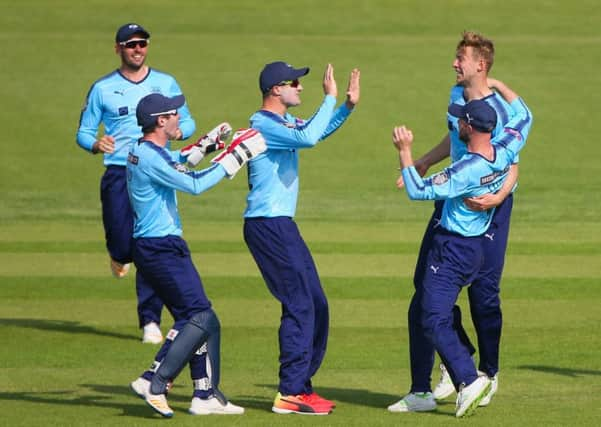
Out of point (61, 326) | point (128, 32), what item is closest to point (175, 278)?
point (128, 32)

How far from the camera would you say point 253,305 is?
43.3 ft

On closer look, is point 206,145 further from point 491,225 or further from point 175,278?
point 491,225

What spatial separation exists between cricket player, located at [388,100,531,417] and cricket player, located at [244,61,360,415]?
Answer: 2.15 feet

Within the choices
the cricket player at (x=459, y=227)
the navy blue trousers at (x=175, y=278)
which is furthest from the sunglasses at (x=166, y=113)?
the cricket player at (x=459, y=227)

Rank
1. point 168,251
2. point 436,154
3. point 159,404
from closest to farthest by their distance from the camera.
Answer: point 159,404 < point 168,251 < point 436,154

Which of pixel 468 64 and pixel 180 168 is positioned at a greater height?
pixel 468 64

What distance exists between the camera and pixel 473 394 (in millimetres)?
8578

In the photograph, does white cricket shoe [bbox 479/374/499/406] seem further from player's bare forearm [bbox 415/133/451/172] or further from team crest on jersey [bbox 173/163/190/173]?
team crest on jersey [bbox 173/163/190/173]

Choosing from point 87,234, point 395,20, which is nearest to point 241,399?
point 87,234

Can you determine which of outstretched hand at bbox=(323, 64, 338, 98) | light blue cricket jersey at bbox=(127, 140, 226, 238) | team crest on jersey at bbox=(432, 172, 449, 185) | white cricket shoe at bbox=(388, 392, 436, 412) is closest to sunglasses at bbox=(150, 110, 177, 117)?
light blue cricket jersey at bbox=(127, 140, 226, 238)

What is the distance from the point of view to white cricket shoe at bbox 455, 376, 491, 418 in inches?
338

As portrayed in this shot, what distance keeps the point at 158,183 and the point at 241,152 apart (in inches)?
24.3

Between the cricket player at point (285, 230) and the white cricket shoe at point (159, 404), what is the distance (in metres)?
0.74

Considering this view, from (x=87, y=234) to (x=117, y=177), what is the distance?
247 inches
